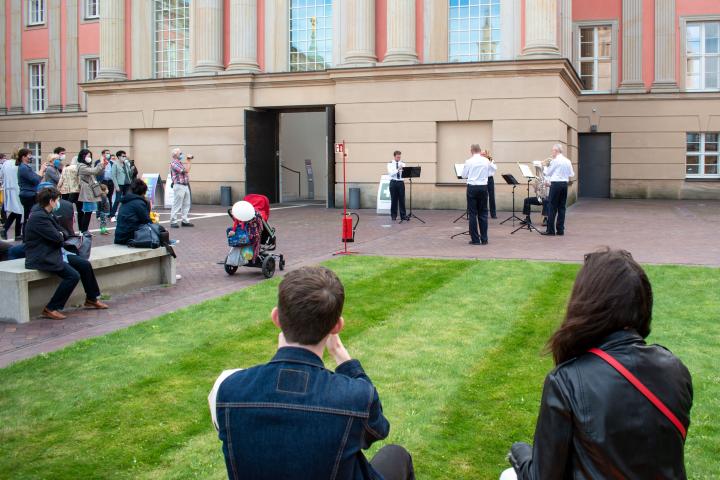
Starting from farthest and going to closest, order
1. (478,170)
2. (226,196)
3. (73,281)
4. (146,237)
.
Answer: (226,196) → (478,170) → (146,237) → (73,281)

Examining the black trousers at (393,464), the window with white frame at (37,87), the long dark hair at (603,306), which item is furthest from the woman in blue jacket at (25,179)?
the window with white frame at (37,87)

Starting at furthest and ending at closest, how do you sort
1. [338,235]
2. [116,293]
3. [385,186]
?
[385,186]
[338,235]
[116,293]

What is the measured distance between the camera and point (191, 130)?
28234mm

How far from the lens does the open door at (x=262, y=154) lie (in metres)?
27.2

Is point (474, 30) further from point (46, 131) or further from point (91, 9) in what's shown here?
Result: point (46, 131)

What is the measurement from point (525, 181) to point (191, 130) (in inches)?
493

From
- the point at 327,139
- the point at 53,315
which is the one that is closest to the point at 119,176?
the point at 327,139

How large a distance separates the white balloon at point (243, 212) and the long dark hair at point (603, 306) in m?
9.22

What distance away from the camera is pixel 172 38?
2994 cm

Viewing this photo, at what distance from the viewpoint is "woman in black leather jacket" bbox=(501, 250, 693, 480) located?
2518mm

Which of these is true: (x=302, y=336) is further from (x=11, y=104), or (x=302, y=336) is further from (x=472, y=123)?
(x=11, y=104)

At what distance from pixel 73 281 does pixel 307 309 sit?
7.35m

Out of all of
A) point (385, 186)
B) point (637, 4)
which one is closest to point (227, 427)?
point (385, 186)

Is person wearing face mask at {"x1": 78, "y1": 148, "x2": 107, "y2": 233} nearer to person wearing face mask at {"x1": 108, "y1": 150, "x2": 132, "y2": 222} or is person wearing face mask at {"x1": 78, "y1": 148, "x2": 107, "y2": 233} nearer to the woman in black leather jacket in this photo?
person wearing face mask at {"x1": 108, "y1": 150, "x2": 132, "y2": 222}
